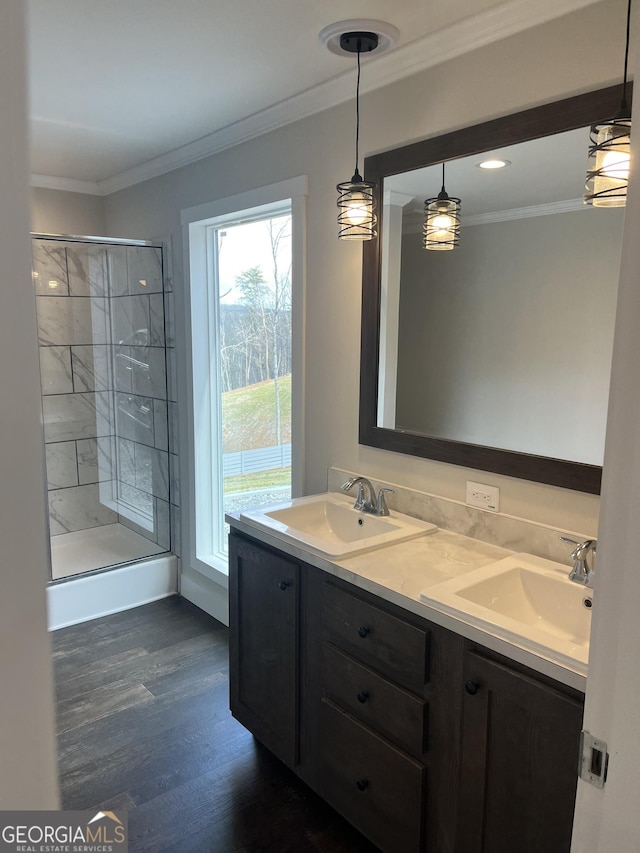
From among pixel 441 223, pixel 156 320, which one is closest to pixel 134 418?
pixel 156 320

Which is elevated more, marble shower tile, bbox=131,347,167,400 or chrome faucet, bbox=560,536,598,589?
marble shower tile, bbox=131,347,167,400

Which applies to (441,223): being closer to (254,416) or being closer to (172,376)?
(254,416)

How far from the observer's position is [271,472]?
329 cm

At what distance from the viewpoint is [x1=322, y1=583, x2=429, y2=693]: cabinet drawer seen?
1.66 m

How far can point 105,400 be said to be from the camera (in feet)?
14.3

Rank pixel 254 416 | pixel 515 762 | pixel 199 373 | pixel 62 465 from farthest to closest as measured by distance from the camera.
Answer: pixel 62 465
pixel 199 373
pixel 254 416
pixel 515 762

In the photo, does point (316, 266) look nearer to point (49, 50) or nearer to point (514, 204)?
point (514, 204)

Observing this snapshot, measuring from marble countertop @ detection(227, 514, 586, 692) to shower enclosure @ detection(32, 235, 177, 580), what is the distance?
195 cm

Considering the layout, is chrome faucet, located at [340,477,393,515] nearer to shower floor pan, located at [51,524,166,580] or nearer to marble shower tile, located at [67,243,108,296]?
shower floor pan, located at [51,524,166,580]

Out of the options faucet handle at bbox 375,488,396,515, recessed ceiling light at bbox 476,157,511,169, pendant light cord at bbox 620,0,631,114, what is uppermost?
pendant light cord at bbox 620,0,631,114

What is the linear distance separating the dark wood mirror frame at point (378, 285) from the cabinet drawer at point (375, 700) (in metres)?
0.75

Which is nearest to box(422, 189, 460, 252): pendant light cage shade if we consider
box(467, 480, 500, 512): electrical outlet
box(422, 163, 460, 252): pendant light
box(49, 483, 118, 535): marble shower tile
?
box(422, 163, 460, 252): pendant light

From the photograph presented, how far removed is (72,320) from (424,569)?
11.0ft

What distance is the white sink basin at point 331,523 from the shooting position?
6.88 feet
